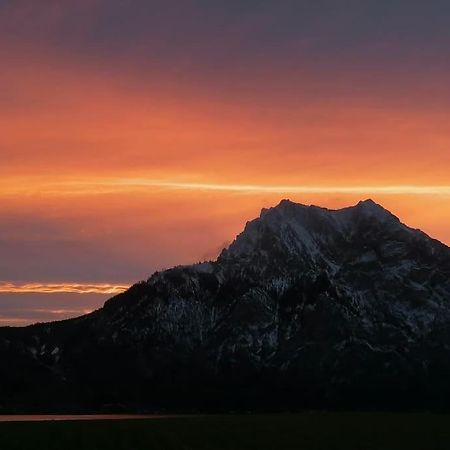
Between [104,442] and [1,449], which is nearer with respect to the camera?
[1,449]

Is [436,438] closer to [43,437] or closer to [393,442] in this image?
[393,442]

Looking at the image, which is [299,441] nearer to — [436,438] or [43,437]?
[436,438]

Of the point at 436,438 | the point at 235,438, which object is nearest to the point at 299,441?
the point at 235,438

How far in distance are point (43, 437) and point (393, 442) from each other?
238 ft

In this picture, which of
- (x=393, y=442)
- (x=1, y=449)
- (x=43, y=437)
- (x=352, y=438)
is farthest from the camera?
(x=43, y=437)

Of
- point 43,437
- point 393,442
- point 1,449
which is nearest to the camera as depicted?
point 1,449

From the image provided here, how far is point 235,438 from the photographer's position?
182125mm

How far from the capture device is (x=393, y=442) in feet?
563

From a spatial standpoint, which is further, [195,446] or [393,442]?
[393,442]

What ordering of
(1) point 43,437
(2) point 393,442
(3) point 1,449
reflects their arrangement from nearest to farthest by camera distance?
(3) point 1,449 → (2) point 393,442 → (1) point 43,437

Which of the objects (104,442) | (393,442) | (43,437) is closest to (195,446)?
(104,442)

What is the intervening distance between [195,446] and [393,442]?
37.6 meters

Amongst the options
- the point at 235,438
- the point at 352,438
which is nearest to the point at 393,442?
the point at 352,438

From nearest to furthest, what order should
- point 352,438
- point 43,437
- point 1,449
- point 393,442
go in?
point 1,449, point 393,442, point 352,438, point 43,437
